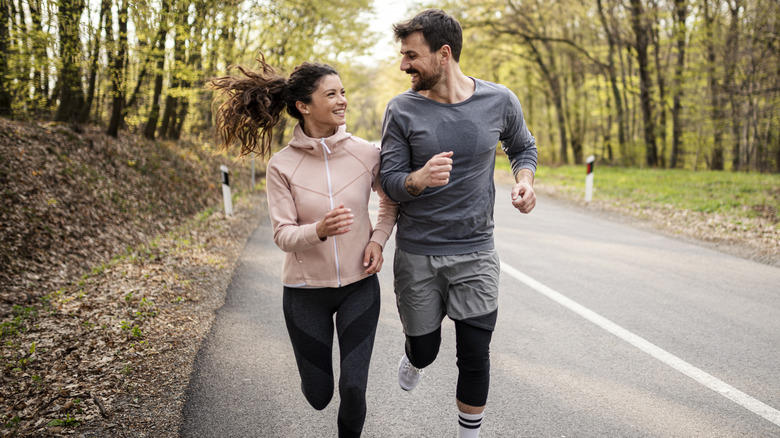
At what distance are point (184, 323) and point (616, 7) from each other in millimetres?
22269

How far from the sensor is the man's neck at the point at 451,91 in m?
2.61

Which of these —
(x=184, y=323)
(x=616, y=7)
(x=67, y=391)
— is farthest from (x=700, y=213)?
(x=616, y=7)

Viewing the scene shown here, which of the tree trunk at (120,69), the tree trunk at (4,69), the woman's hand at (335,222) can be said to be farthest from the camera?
the tree trunk at (4,69)

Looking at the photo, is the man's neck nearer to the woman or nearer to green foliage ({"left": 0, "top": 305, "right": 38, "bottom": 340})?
the woman

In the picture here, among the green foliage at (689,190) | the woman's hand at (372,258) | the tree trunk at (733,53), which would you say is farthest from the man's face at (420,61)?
the tree trunk at (733,53)

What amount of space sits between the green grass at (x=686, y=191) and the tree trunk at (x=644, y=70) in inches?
199

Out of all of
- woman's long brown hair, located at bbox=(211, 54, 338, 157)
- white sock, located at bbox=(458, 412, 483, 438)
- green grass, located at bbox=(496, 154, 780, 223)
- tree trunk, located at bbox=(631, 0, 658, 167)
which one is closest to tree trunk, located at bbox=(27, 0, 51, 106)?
woman's long brown hair, located at bbox=(211, 54, 338, 157)

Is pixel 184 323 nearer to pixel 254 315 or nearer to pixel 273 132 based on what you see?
pixel 254 315

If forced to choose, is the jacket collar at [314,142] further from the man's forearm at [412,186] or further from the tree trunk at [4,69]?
the tree trunk at [4,69]

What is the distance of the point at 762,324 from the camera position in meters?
4.50

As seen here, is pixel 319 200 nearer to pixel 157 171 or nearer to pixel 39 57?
pixel 39 57

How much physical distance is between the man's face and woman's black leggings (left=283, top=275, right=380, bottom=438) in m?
1.10

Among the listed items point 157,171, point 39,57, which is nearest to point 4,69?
point 39,57

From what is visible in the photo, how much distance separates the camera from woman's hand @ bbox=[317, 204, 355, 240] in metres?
2.26
